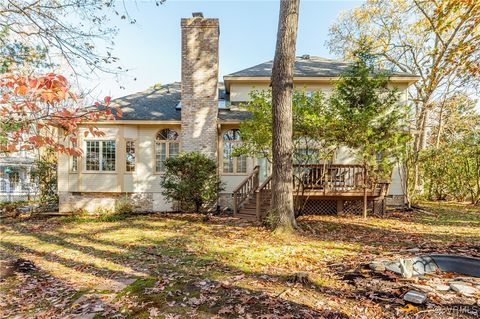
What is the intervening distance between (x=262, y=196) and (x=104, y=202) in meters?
7.60

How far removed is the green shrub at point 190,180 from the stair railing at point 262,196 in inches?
88.2

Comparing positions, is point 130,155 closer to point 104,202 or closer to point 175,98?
point 104,202

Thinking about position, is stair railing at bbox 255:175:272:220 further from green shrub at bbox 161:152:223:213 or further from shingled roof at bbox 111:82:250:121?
shingled roof at bbox 111:82:250:121

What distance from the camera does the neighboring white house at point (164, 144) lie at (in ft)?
40.6

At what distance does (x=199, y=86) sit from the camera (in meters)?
12.4

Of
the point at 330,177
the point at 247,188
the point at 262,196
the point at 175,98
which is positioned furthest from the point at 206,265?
the point at 175,98

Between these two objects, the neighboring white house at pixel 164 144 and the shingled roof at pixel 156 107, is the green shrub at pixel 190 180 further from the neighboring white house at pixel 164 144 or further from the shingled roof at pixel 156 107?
the shingled roof at pixel 156 107

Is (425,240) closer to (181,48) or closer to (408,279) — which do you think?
(408,279)

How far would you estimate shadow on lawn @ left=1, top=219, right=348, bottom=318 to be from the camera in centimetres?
346

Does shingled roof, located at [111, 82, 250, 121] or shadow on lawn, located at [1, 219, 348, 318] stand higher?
shingled roof, located at [111, 82, 250, 121]

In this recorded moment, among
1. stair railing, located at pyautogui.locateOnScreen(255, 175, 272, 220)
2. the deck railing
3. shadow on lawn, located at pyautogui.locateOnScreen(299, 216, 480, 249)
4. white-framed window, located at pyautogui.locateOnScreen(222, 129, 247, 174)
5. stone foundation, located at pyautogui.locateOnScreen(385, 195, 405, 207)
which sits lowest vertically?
shadow on lawn, located at pyautogui.locateOnScreen(299, 216, 480, 249)

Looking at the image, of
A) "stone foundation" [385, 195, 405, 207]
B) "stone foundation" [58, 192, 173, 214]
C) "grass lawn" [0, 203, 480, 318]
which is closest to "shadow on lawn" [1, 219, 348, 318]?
"grass lawn" [0, 203, 480, 318]

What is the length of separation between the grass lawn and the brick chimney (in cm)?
406

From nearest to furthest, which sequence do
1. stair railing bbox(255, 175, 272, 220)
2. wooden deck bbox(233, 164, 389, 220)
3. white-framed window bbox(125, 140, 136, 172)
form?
1. stair railing bbox(255, 175, 272, 220)
2. wooden deck bbox(233, 164, 389, 220)
3. white-framed window bbox(125, 140, 136, 172)
